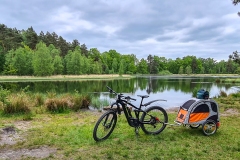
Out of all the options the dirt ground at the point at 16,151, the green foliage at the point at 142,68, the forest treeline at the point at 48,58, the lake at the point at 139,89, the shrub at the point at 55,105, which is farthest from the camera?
the green foliage at the point at 142,68

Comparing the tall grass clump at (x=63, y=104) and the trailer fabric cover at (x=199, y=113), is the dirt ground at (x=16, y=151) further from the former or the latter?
the trailer fabric cover at (x=199, y=113)

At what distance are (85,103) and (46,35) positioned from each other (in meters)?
66.8

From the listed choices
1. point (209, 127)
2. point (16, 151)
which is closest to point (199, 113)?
point (209, 127)

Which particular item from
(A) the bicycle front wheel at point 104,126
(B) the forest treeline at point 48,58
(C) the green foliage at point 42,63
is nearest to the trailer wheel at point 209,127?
(A) the bicycle front wheel at point 104,126

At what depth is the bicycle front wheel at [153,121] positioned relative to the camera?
5031 mm

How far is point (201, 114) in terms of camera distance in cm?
503

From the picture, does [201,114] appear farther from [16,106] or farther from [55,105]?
→ [16,106]

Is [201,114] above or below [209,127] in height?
above

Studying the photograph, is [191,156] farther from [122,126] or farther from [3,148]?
[3,148]

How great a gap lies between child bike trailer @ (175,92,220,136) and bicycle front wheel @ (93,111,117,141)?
6.01 feet

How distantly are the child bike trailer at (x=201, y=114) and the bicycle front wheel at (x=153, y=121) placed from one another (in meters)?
0.50

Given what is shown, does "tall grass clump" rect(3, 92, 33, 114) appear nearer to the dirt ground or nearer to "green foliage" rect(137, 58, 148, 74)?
the dirt ground

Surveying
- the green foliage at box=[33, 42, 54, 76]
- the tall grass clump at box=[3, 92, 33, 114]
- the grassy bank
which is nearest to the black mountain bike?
the grassy bank

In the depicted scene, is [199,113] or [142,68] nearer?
[199,113]
